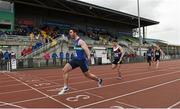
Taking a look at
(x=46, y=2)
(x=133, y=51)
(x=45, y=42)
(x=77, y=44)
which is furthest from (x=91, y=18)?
(x=77, y=44)

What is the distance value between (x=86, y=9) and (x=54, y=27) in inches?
267

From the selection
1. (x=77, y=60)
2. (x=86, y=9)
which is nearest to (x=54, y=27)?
(x=86, y=9)

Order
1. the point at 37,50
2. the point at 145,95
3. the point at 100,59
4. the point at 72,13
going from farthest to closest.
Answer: the point at 72,13 < the point at 100,59 < the point at 37,50 < the point at 145,95

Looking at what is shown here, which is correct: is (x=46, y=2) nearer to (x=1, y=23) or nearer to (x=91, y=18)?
(x=1, y=23)

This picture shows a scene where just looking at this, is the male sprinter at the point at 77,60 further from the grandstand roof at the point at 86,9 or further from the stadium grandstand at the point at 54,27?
the grandstand roof at the point at 86,9

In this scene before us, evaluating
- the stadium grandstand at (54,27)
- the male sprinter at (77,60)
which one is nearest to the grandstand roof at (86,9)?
the stadium grandstand at (54,27)

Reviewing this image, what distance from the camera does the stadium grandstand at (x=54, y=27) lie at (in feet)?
112

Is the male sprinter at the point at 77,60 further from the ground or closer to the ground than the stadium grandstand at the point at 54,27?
closer to the ground

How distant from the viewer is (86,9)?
51719mm

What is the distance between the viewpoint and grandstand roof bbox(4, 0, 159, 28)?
4516cm

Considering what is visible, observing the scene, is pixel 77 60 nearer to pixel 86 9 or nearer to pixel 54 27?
pixel 54 27

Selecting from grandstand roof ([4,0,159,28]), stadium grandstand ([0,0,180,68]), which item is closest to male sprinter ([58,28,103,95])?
stadium grandstand ([0,0,180,68])

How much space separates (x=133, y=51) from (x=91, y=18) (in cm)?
986

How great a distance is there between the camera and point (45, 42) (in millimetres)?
37312
